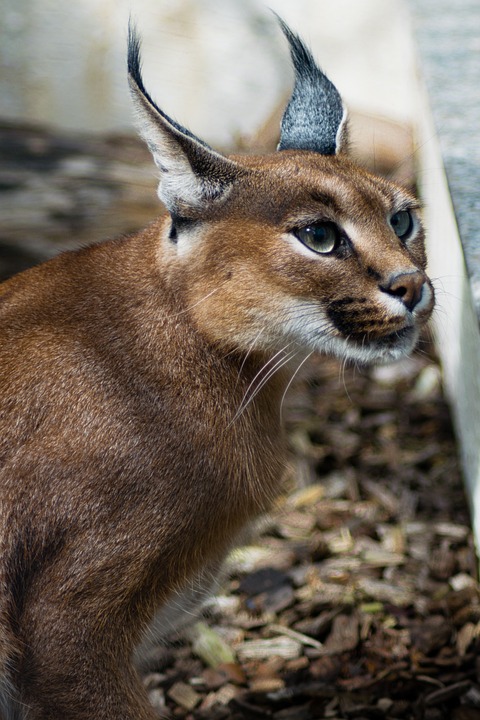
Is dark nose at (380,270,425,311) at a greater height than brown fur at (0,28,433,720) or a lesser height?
greater

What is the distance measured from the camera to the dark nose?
10.3ft

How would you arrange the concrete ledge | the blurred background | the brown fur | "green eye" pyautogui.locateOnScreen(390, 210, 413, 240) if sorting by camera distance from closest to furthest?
the brown fur, "green eye" pyautogui.locateOnScreen(390, 210, 413, 240), the concrete ledge, the blurred background

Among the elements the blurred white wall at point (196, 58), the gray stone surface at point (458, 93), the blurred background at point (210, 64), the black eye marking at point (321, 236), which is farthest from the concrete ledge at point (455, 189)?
the blurred white wall at point (196, 58)

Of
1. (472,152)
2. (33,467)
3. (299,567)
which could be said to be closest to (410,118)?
(472,152)

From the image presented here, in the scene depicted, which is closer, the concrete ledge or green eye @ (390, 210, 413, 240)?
green eye @ (390, 210, 413, 240)

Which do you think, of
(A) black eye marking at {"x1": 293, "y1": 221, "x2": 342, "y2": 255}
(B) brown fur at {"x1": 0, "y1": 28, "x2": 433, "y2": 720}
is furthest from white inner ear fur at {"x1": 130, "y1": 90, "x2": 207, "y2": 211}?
(A) black eye marking at {"x1": 293, "y1": 221, "x2": 342, "y2": 255}

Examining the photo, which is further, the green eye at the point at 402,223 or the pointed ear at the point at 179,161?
the green eye at the point at 402,223

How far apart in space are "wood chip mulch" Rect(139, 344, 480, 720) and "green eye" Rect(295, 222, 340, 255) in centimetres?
138

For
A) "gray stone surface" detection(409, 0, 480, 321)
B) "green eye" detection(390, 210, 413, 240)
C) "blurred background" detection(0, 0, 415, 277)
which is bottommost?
"blurred background" detection(0, 0, 415, 277)

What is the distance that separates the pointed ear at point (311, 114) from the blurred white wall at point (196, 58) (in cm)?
423

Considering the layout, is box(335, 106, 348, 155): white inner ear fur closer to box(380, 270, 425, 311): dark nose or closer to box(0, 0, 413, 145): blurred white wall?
box(380, 270, 425, 311): dark nose

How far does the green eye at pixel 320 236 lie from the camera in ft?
10.6

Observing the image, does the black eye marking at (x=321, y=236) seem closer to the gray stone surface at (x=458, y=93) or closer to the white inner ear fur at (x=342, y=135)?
the gray stone surface at (x=458, y=93)

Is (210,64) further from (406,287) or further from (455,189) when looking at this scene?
(406,287)
